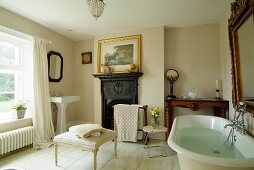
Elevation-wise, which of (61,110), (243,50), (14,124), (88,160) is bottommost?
(88,160)

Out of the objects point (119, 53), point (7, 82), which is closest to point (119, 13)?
point (119, 53)

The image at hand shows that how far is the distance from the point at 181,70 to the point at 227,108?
3.96ft

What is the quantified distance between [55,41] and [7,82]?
1411 millimetres

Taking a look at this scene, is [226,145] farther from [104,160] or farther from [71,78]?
[71,78]

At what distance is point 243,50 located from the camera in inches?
84.2

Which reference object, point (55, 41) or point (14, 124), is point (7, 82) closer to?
point (14, 124)

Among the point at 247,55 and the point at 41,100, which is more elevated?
the point at 247,55

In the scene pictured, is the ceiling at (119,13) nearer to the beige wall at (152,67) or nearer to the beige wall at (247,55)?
the beige wall at (152,67)

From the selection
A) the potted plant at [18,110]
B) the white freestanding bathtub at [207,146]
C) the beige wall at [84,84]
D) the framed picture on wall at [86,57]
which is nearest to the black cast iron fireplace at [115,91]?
the beige wall at [84,84]

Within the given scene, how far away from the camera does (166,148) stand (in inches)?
120

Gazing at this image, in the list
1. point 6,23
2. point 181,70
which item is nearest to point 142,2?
point 181,70

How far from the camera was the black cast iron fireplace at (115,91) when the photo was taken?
3.77 meters

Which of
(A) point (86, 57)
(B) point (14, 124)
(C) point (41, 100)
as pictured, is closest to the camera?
(B) point (14, 124)

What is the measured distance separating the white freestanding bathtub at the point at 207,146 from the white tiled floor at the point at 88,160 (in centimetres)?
46
